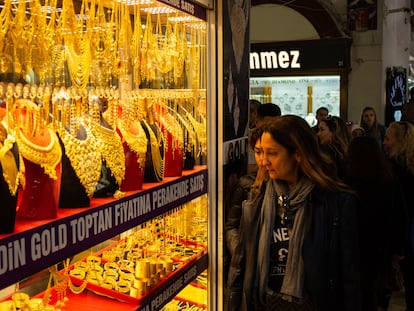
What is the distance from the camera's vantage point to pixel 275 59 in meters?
8.72

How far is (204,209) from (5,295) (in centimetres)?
113

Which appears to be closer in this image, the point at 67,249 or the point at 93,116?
the point at 67,249

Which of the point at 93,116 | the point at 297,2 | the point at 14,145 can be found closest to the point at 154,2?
the point at 93,116

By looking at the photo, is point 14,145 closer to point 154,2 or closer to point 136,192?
point 136,192

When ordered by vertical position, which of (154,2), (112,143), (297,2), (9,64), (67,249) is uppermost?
(297,2)

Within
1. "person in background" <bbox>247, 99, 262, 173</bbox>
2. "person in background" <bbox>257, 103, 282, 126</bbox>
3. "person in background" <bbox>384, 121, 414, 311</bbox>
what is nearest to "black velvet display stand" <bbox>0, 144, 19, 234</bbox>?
"person in background" <bbox>247, 99, 262, 173</bbox>

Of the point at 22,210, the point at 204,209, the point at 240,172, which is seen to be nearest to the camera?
the point at 22,210

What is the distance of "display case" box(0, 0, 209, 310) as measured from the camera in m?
1.55

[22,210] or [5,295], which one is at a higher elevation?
[22,210]

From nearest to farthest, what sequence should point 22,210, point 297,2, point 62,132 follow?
point 22,210, point 62,132, point 297,2

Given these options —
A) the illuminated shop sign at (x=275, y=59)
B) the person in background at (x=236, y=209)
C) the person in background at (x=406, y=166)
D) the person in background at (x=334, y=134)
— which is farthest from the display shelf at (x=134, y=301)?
the illuminated shop sign at (x=275, y=59)

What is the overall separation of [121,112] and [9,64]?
0.61 meters

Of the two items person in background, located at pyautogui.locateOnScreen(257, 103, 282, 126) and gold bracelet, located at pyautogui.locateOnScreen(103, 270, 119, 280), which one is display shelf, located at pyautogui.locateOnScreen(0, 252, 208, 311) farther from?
person in background, located at pyautogui.locateOnScreen(257, 103, 282, 126)

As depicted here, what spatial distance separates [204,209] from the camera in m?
2.71
